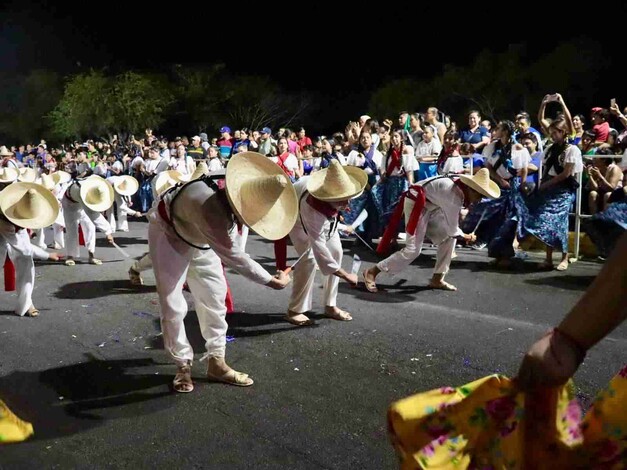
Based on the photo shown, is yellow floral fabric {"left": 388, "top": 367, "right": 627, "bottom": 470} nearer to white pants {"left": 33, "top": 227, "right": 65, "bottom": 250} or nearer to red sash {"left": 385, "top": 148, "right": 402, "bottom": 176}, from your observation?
red sash {"left": 385, "top": 148, "right": 402, "bottom": 176}

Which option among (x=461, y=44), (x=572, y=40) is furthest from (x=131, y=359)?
(x=461, y=44)

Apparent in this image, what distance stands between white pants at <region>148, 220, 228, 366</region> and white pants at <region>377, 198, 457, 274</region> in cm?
284

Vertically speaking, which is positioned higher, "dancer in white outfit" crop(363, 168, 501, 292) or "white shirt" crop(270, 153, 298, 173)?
"white shirt" crop(270, 153, 298, 173)

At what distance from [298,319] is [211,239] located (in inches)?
81.4

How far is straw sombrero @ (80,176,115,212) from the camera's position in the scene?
352 inches

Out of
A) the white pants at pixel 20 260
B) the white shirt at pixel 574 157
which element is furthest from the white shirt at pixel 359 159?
the white pants at pixel 20 260

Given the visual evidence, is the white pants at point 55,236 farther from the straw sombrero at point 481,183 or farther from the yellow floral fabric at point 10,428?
the yellow floral fabric at point 10,428

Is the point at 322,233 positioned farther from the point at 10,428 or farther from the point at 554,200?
the point at 554,200

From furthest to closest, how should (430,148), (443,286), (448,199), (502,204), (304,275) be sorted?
(430,148)
(502,204)
(443,286)
(448,199)
(304,275)

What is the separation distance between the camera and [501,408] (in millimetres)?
1844

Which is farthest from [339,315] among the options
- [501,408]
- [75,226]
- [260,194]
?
[75,226]

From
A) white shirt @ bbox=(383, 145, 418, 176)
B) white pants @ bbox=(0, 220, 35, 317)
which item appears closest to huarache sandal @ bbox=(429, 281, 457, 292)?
white shirt @ bbox=(383, 145, 418, 176)

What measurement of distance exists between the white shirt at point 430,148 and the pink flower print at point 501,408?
8510 millimetres

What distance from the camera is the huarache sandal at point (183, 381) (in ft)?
14.1
